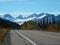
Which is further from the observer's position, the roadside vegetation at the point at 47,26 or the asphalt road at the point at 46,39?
the roadside vegetation at the point at 47,26

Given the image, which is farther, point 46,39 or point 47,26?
point 47,26

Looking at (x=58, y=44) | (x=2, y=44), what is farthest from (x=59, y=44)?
(x=2, y=44)

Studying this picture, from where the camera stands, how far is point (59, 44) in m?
25.3

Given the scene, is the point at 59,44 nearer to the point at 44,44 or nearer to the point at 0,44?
the point at 44,44

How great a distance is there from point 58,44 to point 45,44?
3.62 feet

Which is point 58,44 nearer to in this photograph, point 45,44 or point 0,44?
point 45,44

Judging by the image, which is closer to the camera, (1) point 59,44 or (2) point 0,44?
(2) point 0,44

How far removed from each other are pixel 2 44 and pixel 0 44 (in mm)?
361

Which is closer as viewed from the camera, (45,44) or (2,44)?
(2,44)

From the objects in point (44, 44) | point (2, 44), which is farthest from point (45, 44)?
point (2, 44)

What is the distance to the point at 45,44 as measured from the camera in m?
25.7

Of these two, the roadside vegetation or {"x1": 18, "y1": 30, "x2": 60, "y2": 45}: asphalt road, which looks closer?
{"x1": 18, "y1": 30, "x2": 60, "y2": 45}: asphalt road

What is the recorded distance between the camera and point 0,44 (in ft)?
70.7

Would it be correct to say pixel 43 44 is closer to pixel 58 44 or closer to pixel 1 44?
pixel 58 44
